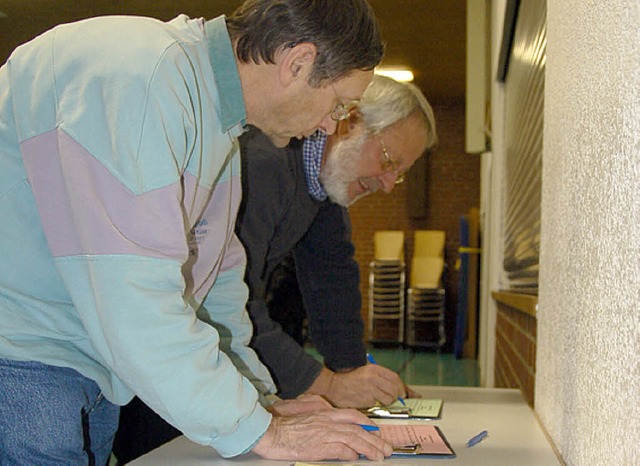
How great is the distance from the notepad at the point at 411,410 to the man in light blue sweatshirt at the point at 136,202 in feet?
1.02

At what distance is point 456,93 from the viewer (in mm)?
9055

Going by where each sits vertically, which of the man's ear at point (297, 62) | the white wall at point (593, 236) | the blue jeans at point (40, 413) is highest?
the man's ear at point (297, 62)

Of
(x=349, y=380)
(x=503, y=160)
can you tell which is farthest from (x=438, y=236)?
(x=349, y=380)

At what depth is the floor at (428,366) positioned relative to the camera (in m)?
6.20

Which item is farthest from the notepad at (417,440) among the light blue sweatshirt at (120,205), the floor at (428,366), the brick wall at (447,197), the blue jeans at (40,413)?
the brick wall at (447,197)

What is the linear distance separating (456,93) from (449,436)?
8143 mm

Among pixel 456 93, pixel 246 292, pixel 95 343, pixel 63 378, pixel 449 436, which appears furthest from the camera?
pixel 456 93

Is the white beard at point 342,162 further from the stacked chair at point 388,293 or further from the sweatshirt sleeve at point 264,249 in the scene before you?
the stacked chair at point 388,293

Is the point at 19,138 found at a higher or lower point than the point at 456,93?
lower

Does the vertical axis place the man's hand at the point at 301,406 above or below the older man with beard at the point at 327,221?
below

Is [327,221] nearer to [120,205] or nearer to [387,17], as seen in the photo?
[120,205]

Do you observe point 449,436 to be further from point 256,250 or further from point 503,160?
point 503,160

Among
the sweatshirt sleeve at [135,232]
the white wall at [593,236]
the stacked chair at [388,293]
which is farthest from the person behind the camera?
the stacked chair at [388,293]

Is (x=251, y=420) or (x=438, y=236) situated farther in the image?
(x=438, y=236)
